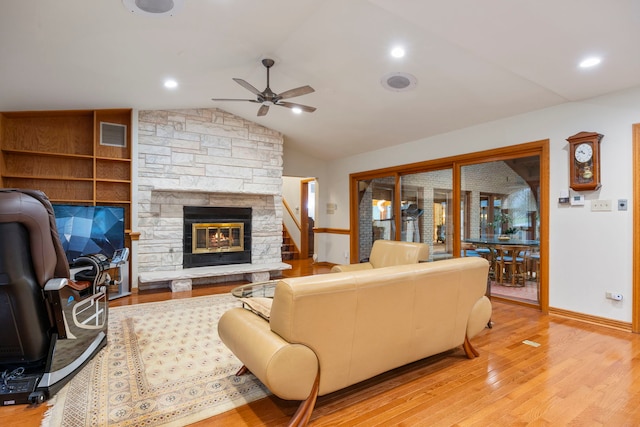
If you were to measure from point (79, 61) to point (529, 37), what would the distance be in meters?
4.15

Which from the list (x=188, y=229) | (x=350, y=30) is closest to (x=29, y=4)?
(x=350, y=30)

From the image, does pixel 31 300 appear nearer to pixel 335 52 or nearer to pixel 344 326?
pixel 344 326

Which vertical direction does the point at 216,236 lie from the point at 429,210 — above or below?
below

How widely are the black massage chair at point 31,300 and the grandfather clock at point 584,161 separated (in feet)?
15.4

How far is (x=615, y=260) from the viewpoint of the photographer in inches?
132

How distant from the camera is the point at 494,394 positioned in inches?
81.7

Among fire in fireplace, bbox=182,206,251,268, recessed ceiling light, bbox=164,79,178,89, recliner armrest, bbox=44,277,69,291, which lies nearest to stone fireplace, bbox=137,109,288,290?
fire in fireplace, bbox=182,206,251,268

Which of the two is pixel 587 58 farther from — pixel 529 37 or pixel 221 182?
pixel 221 182

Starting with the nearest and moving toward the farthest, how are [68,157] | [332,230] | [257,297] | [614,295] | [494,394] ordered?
[494,394] < [257,297] < [614,295] < [68,157] < [332,230]

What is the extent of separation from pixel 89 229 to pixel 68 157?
1.19 m

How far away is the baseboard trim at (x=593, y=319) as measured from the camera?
3280 mm

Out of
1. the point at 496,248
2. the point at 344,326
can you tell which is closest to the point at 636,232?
the point at 496,248

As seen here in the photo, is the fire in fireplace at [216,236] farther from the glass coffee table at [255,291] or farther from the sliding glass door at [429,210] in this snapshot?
the sliding glass door at [429,210]

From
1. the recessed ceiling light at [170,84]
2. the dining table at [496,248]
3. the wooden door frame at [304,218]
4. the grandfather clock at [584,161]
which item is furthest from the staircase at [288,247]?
the grandfather clock at [584,161]
